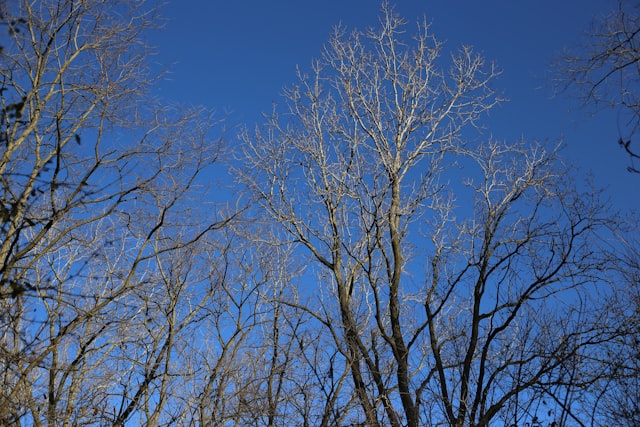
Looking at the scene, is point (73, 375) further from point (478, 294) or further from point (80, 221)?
point (478, 294)

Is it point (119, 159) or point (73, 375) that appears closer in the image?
point (119, 159)

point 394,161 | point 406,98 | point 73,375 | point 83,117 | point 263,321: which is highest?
point 406,98

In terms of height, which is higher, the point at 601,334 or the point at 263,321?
the point at 263,321

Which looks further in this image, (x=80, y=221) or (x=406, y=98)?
(x=406, y=98)

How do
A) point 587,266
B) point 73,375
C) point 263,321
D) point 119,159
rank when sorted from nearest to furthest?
1. point 119,159
2. point 73,375
3. point 587,266
4. point 263,321

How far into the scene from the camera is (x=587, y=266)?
9555 millimetres

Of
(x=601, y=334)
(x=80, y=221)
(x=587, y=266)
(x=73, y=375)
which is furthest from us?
(x=587, y=266)

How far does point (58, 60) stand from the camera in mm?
6051

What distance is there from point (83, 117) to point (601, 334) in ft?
23.7

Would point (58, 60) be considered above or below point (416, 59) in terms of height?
below

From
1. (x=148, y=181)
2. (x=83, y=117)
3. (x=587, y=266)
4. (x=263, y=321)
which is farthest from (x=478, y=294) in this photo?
(x=83, y=117)

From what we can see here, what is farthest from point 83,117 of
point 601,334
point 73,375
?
point 601,334

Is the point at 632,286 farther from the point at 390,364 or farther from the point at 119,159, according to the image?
the point at 119,159

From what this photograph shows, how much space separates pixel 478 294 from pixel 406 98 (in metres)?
3.57
